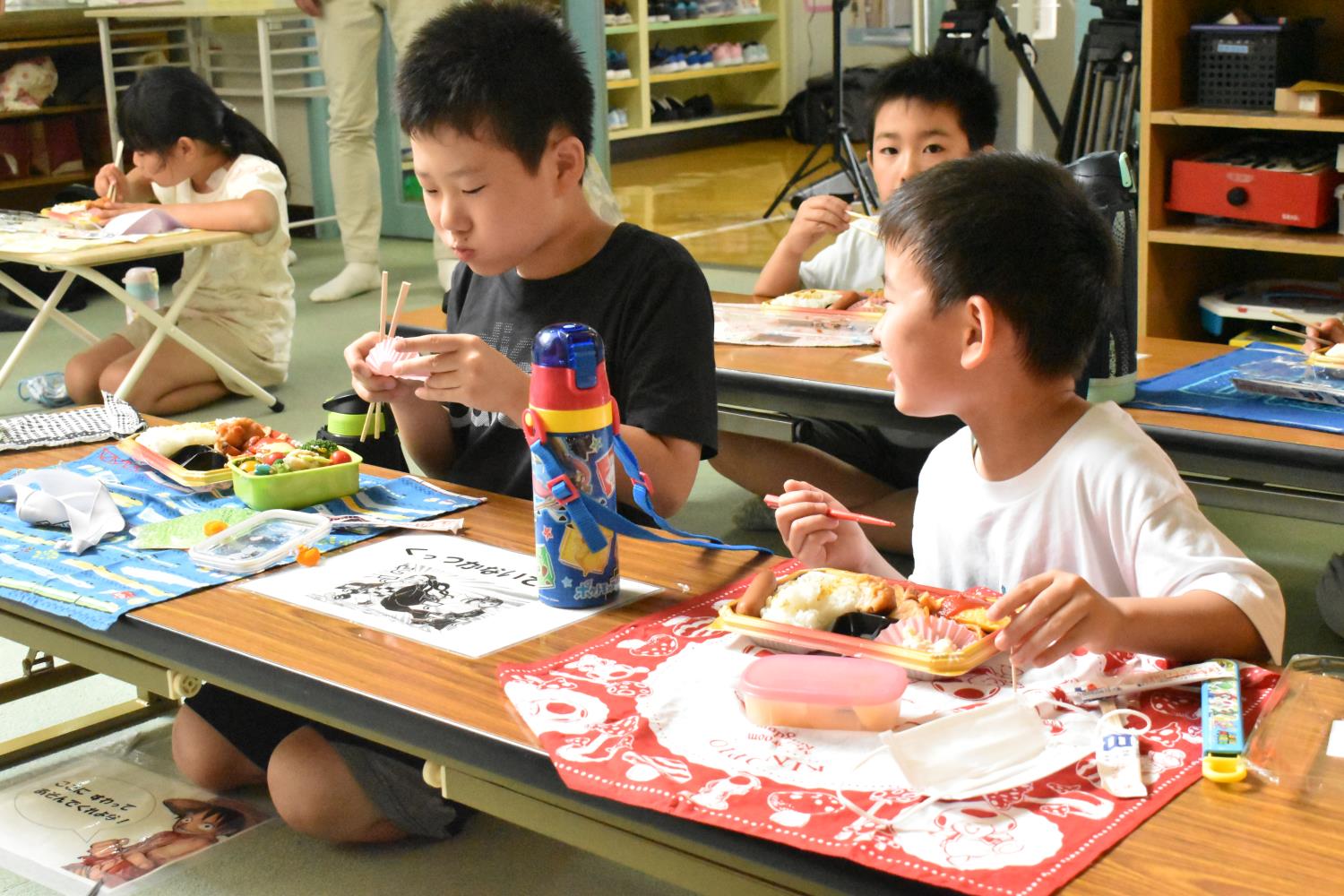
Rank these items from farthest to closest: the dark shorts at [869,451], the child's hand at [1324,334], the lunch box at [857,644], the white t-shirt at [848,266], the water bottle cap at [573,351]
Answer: the white t-shirt at [848,266] → the dark shorts at [869,451] → the child's hand at [1324,334] → the water bottle cap at [573,351] → the lunch box at [857,644]

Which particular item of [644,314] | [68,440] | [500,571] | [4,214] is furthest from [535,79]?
[4,214]

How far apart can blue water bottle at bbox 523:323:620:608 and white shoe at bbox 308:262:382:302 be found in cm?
412

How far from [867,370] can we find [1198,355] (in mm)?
495

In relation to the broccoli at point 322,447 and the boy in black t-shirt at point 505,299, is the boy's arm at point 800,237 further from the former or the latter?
the broccoli at point 322,447

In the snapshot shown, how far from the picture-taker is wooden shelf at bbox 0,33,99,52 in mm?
5754

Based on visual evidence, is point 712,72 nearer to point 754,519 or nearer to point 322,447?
point 754,519

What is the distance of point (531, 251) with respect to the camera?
171 centimetres

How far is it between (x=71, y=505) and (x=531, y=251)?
55 cm

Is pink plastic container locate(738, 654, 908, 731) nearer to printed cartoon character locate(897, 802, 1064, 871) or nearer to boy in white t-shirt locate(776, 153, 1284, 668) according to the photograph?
printed cartoon character locate(897, 802, 1064, 871)

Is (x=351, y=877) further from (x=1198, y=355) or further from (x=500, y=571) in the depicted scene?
(x=1198, y=355)

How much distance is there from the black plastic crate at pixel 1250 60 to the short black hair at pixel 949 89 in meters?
1.27

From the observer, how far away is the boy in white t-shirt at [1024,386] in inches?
48.7

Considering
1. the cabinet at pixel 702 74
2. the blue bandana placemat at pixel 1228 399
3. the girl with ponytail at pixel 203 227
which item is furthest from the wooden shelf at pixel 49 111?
the blue bandana placemat at pixel 1228 399

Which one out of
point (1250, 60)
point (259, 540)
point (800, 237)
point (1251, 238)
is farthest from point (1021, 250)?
point (1250, 60)
